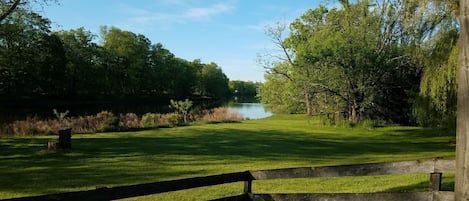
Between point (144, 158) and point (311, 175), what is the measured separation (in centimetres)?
783

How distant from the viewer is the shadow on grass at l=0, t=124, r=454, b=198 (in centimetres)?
843

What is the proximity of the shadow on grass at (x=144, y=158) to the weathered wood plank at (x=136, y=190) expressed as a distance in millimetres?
4356

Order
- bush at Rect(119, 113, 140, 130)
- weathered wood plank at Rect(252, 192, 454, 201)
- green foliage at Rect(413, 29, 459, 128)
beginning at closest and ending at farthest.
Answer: weathered wood plank at Rect(252, 192, 454, 201)
green foliage at Rect(413, 29, 459, 128)
bush at Rect(119, 113, 140, 130)

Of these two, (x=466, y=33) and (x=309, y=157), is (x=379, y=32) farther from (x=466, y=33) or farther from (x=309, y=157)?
(x=466, y=33)

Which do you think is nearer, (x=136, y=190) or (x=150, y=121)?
(x=136, y=190)

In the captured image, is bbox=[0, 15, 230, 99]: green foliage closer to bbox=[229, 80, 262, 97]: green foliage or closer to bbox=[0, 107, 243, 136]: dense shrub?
bbox=[0, 107, 243, 136]: dense shrub

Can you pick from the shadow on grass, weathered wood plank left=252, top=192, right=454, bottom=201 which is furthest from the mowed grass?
weathered wood plank left=252, top=192, right=454, bottom=201

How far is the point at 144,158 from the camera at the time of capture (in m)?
11.5

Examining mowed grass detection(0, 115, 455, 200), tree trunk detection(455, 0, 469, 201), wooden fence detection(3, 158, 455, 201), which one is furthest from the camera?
mowed grass detection(0, 115, 455, 200)

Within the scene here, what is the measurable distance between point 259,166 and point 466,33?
8157 millimetres

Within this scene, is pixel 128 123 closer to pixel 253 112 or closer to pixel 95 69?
pixel 253 112

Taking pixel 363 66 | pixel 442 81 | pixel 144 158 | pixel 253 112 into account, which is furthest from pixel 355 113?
pixel 253 112

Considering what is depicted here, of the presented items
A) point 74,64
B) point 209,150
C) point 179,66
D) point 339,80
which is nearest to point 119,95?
point 74,64

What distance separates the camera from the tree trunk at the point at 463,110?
2576 millimetres
